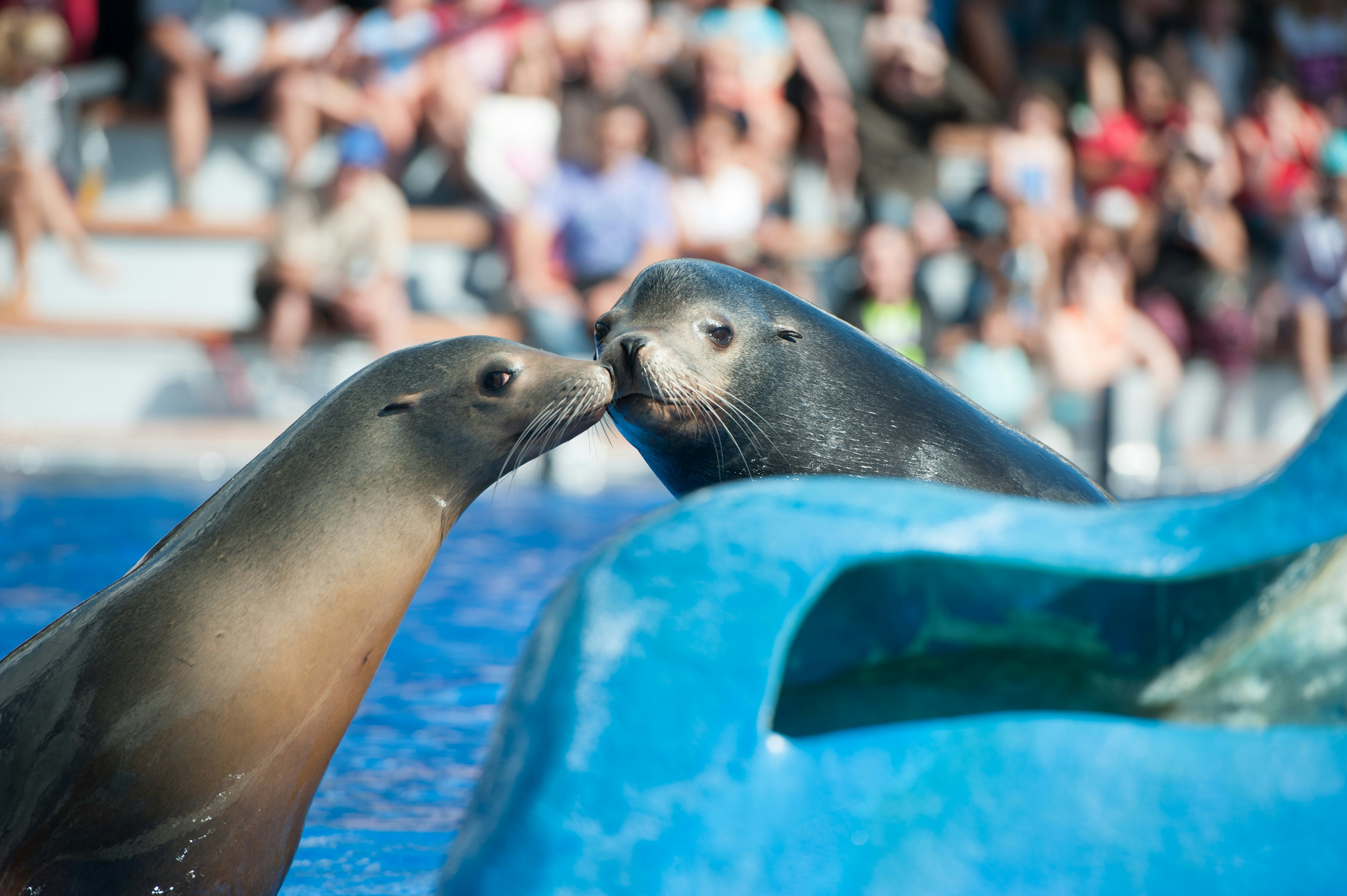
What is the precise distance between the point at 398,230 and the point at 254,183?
154 centimetres

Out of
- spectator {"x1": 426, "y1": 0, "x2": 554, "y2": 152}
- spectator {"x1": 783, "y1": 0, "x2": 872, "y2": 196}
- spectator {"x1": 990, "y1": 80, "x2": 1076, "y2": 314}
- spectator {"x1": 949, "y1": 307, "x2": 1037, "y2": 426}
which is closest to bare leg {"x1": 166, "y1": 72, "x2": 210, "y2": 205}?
spectator {"x1": 426, "y1": 0, "x2": 554, "y2": 152}

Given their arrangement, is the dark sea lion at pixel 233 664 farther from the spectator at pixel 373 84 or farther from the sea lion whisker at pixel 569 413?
the spectator at pixel 373 84

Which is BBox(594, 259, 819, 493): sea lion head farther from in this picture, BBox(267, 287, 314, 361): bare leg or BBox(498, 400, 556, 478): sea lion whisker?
BBox(267, 287, 314, 361): bare leg

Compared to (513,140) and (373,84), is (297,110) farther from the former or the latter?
(513,140)

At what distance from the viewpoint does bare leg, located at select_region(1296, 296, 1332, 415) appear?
1034 cm

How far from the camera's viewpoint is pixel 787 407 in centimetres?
269

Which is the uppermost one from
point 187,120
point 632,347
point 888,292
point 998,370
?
point 632,347

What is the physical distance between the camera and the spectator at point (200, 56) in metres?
9.22

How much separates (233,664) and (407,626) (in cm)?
280

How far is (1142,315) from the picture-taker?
1005cm

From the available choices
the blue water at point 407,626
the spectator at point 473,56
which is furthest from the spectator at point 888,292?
the spectator at point 473,56

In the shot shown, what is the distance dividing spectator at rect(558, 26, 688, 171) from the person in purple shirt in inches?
8.8

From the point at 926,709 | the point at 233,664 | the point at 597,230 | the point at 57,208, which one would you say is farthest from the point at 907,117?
the point at 926,709

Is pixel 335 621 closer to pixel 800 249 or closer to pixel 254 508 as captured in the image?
pixel 254 508
